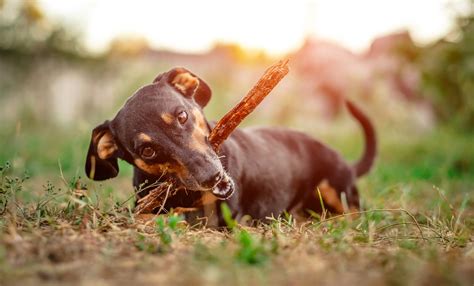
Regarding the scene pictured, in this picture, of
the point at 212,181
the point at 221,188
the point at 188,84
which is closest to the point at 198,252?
the point at 212,181

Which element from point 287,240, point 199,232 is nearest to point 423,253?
point 287,240

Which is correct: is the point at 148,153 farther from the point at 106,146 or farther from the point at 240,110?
the point at 240,110

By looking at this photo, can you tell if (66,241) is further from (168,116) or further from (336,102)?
(336,102)

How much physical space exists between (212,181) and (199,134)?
14.2 inches

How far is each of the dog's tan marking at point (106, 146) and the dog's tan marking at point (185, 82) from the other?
0.58 meters

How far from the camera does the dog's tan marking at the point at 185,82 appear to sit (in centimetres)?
379

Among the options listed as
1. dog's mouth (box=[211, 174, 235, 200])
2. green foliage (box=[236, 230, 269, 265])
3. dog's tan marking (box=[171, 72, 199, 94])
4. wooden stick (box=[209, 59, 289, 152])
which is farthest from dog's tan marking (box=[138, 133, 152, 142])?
green foliage (box=[236, 230, 269, 265])

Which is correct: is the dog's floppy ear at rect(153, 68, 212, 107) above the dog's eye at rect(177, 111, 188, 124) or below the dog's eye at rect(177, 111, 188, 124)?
above

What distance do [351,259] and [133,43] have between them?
14.8 m

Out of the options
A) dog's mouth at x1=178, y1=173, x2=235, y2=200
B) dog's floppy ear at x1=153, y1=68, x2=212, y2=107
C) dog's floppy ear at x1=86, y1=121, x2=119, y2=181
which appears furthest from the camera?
dog's floppy ear at x1=153, y1=68, x2=212, y2=107

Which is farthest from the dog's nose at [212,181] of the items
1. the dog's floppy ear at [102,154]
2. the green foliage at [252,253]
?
the green foliage at [252,253]

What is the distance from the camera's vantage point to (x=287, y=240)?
2480mm

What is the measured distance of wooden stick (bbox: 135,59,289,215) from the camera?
10.3 feet

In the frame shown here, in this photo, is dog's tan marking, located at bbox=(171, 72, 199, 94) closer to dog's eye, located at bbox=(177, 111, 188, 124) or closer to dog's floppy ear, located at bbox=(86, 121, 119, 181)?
dog's eye, located at bbox=(177, 111, 188, 124)
